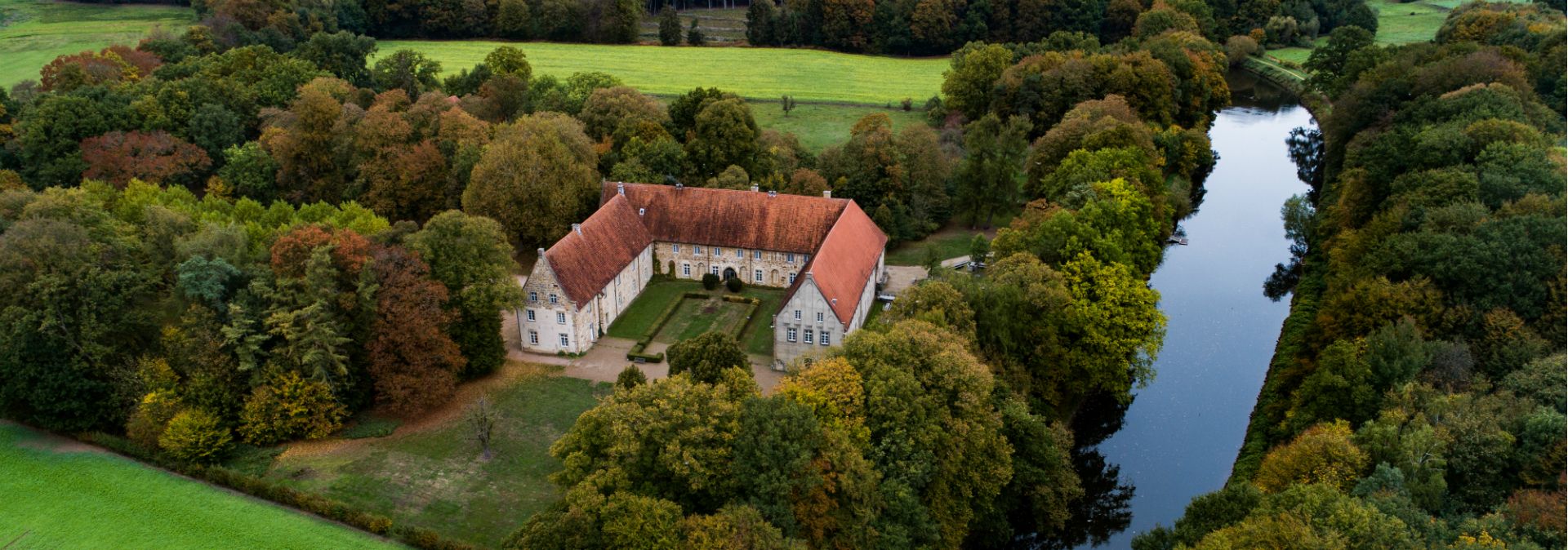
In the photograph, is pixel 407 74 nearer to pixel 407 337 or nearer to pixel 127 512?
pixel 407 337

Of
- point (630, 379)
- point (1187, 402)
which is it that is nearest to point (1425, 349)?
point (1187, 402)

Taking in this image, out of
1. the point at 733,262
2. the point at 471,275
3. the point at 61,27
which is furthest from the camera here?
the point at 61,27

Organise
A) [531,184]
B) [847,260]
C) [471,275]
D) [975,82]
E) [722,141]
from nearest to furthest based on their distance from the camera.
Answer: [471,275] < [847,260] < [531,184] < [722,141] < [975,82]

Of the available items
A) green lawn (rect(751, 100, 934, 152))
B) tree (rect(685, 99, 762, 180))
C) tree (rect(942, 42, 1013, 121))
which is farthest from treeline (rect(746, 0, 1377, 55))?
tree (rect(685, 99, 762, 180))

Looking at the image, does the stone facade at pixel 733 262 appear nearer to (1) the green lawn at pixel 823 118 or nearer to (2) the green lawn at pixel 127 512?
(1) the green lawn at pixel 823 118

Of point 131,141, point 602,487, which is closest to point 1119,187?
point 602,487

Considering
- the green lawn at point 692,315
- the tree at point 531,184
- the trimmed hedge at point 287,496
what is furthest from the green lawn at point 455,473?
the tree at point 531,184

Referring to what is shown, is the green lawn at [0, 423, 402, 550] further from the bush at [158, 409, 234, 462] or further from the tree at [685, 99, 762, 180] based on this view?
the tree at [685, 99, 762, 180]
